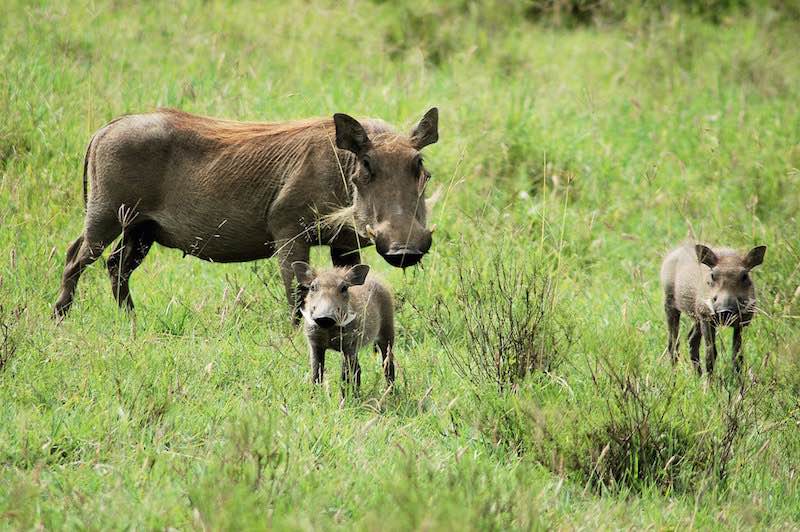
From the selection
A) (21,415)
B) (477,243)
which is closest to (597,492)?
(21,415)

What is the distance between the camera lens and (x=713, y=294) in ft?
18.0

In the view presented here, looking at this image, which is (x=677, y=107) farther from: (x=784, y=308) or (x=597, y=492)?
(x=597, y=492)

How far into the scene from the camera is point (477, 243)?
22.8ft

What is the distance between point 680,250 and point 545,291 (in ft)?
4.50

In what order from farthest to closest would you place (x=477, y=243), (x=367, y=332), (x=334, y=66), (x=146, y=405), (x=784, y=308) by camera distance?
(x=334, y=66)
(x=477, y=243)
(x=784, y=308)
(x=367, y=332)
(x=146, y=405)

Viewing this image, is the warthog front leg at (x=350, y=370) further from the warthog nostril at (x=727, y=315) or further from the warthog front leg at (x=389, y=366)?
the warthog nostril at (x=727, y=315)

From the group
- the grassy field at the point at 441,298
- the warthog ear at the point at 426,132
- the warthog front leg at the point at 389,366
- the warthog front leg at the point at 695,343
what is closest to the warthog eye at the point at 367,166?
the warthog ear at the point at 426,132

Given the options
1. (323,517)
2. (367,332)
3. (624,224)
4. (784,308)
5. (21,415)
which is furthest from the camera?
(624,224)

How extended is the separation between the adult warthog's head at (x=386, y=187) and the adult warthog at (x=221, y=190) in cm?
4

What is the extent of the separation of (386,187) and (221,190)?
100 cm

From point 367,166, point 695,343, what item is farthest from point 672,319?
point 367,166

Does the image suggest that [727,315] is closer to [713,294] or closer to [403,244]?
[713,294]

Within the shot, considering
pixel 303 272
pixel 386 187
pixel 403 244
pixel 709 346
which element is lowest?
pixel 709 346

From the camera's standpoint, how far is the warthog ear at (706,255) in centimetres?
547
